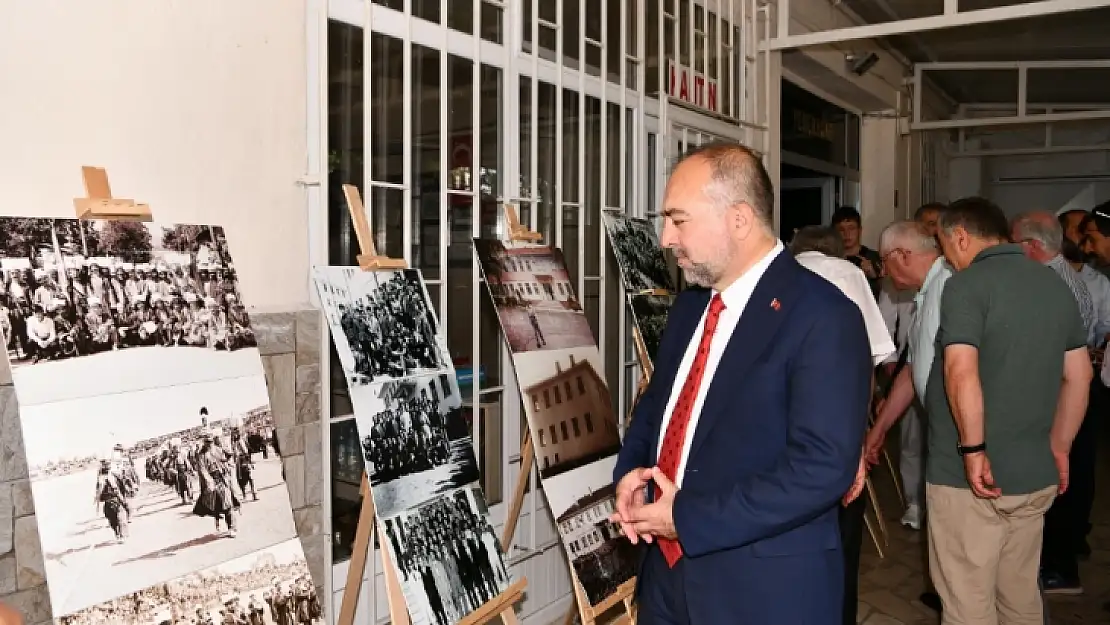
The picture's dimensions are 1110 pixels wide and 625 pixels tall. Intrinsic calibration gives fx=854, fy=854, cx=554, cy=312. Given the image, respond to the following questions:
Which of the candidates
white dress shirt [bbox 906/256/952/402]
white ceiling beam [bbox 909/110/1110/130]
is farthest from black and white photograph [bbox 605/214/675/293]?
white ceiling beam [bbox 909/110/1110/130]

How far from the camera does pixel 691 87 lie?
4.52 m

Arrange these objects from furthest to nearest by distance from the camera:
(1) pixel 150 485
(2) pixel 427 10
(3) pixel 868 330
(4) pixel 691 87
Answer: (4) pixel 691 87
(3) pixel 868 330
(2) pixel 427 10
(1) pixel 150 485

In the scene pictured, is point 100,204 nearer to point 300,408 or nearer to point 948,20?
point 300,408

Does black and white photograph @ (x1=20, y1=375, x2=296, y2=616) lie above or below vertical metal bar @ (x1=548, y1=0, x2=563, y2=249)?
below

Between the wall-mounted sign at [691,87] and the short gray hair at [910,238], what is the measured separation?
1.33m

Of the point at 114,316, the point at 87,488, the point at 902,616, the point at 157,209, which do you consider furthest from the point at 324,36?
the point at 902,616

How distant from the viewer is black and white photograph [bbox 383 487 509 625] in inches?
84.3

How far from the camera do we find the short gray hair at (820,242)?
334 centimetres

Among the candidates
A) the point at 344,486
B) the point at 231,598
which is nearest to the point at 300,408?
the point at 344,486

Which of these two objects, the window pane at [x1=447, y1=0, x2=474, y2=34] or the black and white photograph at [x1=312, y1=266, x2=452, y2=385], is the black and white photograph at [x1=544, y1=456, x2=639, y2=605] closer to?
the black and white photograph at [x1=312, y1=266, x2=452, y2=385]

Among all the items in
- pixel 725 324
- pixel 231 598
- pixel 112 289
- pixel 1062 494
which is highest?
pixel 112 289

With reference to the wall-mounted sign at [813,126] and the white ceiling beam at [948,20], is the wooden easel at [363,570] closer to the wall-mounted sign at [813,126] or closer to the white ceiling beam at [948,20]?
the white ceiling beam at [948,20]

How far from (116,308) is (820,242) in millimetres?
2548

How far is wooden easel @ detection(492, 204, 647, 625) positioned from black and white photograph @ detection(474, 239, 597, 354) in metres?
0.05
